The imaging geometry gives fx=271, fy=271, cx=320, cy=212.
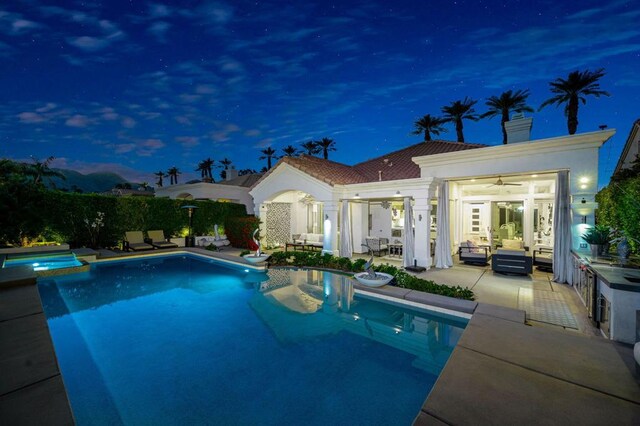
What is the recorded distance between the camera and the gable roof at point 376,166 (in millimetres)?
15555

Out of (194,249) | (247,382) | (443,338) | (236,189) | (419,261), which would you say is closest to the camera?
(247,382)

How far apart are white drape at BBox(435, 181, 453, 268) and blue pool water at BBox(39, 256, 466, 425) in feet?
16.6

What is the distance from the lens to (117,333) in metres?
6.50

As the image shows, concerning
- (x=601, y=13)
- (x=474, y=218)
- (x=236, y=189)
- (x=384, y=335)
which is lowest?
(x=384, y=335)

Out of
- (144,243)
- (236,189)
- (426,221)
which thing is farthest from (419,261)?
(236,189)

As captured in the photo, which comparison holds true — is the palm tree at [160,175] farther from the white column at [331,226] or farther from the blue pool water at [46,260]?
the white column at [331,226]

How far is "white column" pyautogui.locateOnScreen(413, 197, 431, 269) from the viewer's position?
462 inches

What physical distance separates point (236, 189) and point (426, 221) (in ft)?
65.7

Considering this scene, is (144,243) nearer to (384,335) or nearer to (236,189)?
(236,189)

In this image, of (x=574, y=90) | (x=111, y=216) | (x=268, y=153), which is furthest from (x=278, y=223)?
(x=268, y=153)

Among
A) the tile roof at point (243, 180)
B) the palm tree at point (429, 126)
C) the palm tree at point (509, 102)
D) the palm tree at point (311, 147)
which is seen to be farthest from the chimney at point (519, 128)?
the palm tree at point (311, 147)

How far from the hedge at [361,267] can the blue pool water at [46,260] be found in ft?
31.0

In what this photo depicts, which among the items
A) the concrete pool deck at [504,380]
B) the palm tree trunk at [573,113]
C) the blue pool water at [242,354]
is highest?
the palm tree trunk at [573,113]

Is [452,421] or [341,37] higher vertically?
[341,37]
